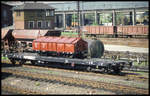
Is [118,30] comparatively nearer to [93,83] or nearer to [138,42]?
[138,42]

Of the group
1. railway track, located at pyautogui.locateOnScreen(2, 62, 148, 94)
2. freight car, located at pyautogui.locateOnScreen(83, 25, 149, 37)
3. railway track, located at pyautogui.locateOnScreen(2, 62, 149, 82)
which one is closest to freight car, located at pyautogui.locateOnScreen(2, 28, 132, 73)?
railway track, located at pyautogui.locateOnScreen(2, 62, 149, 82)

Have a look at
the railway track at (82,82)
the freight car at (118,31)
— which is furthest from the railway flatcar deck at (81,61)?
the freight car at (118,31)

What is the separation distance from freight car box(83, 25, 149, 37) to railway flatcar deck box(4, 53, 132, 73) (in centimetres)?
2166

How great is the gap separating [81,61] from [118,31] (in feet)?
79.2

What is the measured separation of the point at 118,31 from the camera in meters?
41.7

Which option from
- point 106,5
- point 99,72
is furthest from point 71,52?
point 106,5

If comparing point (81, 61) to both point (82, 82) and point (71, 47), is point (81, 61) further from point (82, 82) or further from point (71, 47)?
point (82, 82)

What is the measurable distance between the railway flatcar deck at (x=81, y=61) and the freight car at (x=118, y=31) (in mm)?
21658

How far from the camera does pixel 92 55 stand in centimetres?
2094

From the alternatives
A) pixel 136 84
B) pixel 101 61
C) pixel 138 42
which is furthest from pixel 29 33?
pixel 138 42

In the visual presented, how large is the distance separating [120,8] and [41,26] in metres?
19.9

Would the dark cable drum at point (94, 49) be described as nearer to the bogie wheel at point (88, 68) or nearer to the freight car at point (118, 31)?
the bogie wheel at point (88, 68)

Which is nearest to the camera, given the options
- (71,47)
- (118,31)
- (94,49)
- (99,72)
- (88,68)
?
(88,68)

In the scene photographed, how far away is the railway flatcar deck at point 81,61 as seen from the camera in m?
18.2
